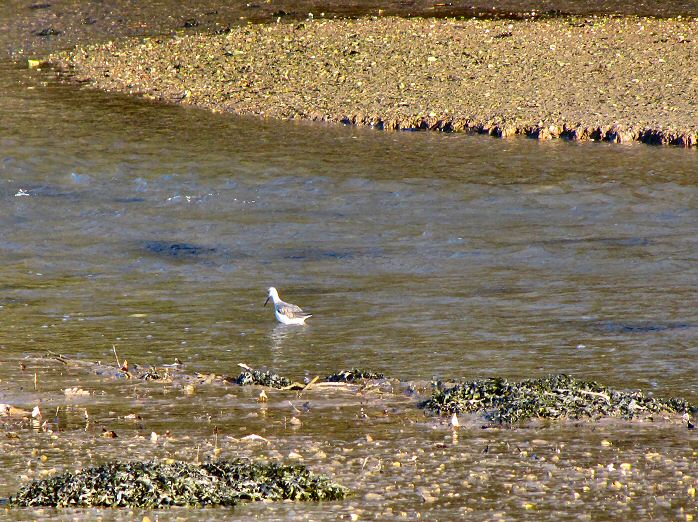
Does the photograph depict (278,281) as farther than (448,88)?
No

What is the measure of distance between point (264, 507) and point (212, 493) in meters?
0.29

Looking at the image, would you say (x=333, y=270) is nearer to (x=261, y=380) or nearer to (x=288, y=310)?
(x=288, y=310)

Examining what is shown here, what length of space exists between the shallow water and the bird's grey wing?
16 centimetres

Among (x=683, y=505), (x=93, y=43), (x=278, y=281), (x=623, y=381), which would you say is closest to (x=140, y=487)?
(x=683, y=505)

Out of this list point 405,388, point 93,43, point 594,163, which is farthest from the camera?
point 93,43

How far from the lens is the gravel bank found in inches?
739

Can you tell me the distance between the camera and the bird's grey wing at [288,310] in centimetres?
1109

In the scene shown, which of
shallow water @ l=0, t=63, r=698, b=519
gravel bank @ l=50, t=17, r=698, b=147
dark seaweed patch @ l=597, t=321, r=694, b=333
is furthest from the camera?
gravel bank @ l=50, t=17, r=698, b=147

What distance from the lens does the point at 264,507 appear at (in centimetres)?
647

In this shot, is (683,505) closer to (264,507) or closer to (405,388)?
(264,507)

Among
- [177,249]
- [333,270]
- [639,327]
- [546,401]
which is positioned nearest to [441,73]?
[177,249]

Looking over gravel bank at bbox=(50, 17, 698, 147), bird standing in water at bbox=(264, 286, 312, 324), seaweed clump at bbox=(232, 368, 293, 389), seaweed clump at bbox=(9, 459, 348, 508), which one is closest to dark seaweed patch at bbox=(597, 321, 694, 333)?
bird standing in water at bbox=(264, 286, 312, 324)

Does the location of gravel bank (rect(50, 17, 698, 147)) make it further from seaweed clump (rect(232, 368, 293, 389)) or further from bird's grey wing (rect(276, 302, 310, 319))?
seaweed clump (rect(232, 368, 293, 389))

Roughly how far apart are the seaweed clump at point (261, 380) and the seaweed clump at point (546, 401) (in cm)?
122
